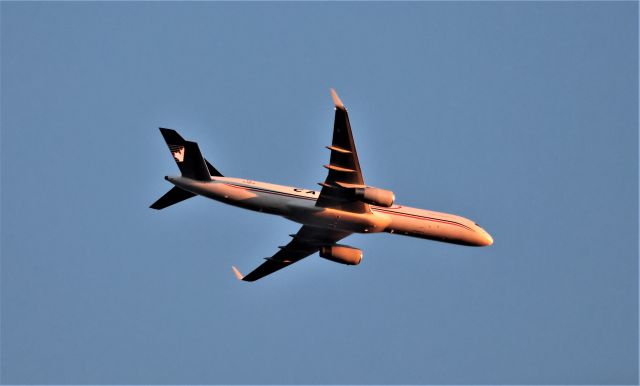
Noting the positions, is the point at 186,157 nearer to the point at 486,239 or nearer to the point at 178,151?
the point at 178,151

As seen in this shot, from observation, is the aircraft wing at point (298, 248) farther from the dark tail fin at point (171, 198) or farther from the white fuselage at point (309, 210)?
the dark tail fin at point (171, 198)

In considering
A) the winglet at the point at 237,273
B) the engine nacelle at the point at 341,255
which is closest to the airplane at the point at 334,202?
the engine nacelle at the point at 341,255

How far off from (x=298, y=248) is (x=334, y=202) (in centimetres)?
786

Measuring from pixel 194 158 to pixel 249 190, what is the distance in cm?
363

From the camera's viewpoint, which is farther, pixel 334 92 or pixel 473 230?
pixel 473 230

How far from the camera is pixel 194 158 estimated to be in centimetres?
6181

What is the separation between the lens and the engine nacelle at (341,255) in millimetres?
68375

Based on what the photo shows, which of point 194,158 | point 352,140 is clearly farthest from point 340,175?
point 194,158

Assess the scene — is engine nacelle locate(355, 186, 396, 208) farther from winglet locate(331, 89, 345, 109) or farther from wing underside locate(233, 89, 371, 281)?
winglet locate(331, 89, 345, 109)

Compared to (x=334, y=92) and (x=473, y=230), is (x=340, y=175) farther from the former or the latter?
(x=473, y=230)

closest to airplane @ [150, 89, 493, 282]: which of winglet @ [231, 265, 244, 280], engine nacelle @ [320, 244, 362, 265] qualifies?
engine nacelle @ [320, 244, 362, 265]

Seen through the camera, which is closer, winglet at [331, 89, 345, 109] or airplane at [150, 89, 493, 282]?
winglet at [331, 89, 345, 109]

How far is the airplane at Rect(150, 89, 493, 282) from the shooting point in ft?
199

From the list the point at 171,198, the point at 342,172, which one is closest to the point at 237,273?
the point at 171,198
